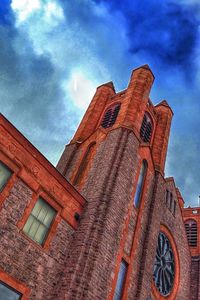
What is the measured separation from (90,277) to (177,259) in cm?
1089

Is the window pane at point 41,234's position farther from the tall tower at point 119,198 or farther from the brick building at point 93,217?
the tall tower at point 119,198

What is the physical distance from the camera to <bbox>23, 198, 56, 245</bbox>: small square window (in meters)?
9.84

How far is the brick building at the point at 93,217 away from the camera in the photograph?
367 inches

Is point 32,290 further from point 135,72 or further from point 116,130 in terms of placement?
point 135,72

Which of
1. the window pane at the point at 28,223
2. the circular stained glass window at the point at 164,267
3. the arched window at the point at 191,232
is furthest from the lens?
the arched window at the point at 191,232

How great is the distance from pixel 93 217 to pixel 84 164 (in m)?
5.08

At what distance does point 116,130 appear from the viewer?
1509cm

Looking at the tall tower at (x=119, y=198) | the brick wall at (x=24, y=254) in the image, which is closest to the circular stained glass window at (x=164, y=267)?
the tall tower at (x=119, y=198)

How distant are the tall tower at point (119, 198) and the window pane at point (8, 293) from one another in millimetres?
1505

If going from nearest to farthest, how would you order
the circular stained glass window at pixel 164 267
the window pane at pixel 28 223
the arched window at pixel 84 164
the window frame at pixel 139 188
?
the window pane at pixel 28 223, the window frame at pixel 139 188, the arched window at pixel 84 164, the circular stained glass window at pixel 164 267

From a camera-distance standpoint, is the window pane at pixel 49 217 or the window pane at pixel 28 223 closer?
the window pane at pixel 28 223

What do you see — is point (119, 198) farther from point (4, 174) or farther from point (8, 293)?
point (8, 293)

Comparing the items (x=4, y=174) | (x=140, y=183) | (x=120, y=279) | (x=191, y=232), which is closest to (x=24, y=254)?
(x=4, y=174)

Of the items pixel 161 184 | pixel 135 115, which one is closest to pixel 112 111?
pixel 135 115
